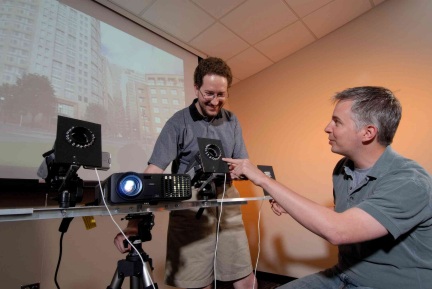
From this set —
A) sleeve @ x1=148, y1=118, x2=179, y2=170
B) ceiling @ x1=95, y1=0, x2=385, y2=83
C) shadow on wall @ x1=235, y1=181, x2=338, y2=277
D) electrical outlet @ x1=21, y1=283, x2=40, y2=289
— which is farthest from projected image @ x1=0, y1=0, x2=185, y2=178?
shadow on wall @ x1=235, y1=181, x2=338, y2=277

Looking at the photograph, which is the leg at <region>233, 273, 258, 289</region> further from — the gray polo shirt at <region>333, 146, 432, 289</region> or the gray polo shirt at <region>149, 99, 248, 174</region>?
the gray polo shirt at <region>149, 99, 248, 174</region>

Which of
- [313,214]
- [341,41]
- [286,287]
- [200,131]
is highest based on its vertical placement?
[341,41]

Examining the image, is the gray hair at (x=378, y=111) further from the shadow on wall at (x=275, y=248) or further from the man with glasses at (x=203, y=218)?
the shadow on wall at (x=275, y=248)

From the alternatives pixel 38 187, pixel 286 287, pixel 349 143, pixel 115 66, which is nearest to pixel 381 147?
pixel 349 143

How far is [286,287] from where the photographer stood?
3.08ft

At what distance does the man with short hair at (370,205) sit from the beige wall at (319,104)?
115 cm

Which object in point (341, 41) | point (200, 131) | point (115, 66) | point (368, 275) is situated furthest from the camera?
point (341, 41)

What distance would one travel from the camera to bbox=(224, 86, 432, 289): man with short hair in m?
0.71

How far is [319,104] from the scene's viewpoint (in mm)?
2287

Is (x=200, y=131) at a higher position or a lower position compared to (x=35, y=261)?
higher

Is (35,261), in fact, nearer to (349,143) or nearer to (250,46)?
(349,143)

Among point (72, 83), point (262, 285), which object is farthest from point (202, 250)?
point (262, 285)

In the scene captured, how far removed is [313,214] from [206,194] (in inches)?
14.1

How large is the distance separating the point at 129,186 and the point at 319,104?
209 centimetres
